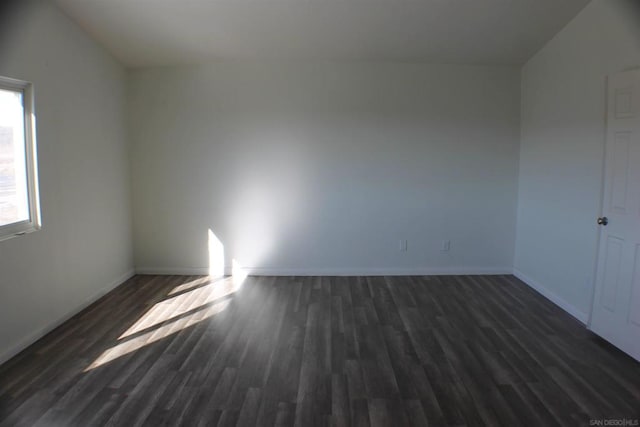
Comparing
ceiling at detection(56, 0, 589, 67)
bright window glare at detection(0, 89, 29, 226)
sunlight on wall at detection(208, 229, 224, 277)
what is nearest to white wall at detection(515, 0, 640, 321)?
ceiling at detection(56, 0, 589, 67)

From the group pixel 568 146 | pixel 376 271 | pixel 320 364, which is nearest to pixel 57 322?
pixel 320 364

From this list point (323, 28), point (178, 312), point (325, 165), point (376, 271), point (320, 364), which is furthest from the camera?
point (376, 271)

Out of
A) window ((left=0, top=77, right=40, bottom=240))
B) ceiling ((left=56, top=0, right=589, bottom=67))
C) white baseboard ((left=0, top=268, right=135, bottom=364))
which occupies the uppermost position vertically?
ceiling ((left=56, top=0, right=589, bottom=67))

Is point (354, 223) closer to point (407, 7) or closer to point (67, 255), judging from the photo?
point (407, 7)

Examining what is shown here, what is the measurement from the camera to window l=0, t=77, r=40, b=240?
302 centimetres

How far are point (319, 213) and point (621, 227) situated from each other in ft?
9.63

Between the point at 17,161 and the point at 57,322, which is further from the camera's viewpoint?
the point at 57,322

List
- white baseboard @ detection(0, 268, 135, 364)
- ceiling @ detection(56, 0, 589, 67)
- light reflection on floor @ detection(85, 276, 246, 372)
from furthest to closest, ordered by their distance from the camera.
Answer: ceiling @ detection(56, 0, 589, 67) → light reflection on floor @ detection(85, 276, 246, 372) → white baseboard @ detection(0, 268, 135, 364)

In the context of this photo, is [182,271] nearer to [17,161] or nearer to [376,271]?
[17,161]

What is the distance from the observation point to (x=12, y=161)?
10.2ft

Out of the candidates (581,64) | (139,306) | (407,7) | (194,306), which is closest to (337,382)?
(194,306)

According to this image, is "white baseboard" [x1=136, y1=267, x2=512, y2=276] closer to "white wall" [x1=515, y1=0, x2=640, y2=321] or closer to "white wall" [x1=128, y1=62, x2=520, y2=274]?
"white wall" [x1=128, y1=62, x2=520, y2=274]

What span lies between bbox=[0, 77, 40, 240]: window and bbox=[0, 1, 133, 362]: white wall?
0.07m

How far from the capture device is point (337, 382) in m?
2.66
